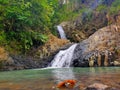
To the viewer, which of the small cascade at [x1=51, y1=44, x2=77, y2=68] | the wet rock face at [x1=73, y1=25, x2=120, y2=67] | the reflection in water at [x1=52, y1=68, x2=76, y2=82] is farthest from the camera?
the small cascade at [x1=51, y1=44, x2=77, y2=68]

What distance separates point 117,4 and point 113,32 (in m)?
11.0

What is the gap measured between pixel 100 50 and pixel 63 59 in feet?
14.9

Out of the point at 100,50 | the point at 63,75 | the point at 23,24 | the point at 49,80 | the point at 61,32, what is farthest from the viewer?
the point at 61,32

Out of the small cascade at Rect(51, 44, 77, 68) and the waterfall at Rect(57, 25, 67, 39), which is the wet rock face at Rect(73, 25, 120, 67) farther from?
the waterfall at Rect(57, 25, 67, 39)

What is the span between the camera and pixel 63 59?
3197 centimetres

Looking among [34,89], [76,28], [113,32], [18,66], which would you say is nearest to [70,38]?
[76,28]

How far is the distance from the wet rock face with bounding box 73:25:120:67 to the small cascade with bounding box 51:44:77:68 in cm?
64

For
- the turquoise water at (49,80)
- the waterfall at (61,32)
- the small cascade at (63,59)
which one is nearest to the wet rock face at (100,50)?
the small cascade at (63,59)

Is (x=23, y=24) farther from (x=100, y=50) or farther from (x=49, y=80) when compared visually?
(x=49, y=80)

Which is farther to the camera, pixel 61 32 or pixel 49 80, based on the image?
pixel 61 32

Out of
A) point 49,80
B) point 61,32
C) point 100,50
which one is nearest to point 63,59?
point 100,50

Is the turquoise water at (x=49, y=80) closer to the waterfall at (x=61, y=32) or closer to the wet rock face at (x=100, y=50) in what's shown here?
the wet rock face at (x=100, y=50)

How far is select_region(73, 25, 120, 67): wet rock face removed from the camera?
2945cm

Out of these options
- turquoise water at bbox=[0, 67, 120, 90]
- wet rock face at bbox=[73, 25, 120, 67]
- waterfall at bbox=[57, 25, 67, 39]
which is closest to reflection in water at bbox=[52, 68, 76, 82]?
turquoise water at bbox=[0, 67, 120, 90]
